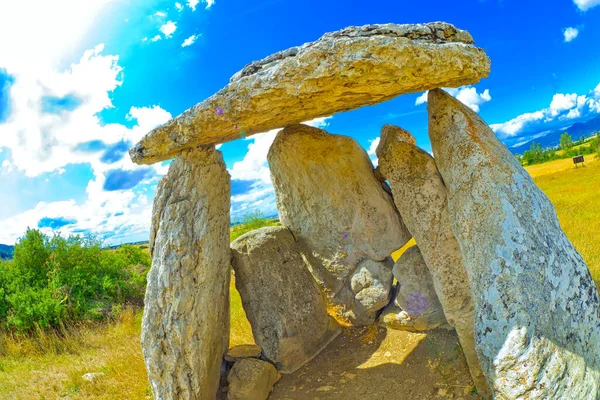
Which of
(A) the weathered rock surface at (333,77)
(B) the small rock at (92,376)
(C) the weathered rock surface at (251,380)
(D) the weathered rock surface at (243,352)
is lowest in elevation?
(C) the weathered rock surface at (251,380)

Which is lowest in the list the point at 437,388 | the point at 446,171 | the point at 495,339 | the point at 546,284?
the point at 437,388

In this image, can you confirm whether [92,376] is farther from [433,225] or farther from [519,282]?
[519,282]

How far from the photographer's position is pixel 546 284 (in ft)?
14.3

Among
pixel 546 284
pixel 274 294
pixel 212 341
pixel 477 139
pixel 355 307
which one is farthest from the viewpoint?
pixel 355 307

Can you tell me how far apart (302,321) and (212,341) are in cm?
158

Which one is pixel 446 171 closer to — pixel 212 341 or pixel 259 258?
pixel 259 258

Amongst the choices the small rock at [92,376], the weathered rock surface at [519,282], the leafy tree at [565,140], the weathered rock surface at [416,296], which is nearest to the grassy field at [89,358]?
the small rock at [92,376]

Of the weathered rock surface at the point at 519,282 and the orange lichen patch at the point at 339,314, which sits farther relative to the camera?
the orange lichen patch at the point at 339,314

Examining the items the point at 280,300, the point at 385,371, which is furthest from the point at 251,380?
the point at 385,371

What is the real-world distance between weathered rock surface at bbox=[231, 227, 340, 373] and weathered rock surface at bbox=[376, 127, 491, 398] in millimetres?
2061

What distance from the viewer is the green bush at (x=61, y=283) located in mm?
11312

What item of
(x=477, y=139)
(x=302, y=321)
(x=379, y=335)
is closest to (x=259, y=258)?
(x=302, y=321)

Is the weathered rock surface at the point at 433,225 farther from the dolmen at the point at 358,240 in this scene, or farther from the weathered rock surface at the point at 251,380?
the weathered rock surface at the point at 251,380

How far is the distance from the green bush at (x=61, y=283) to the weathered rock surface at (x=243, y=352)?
6.68 metres
